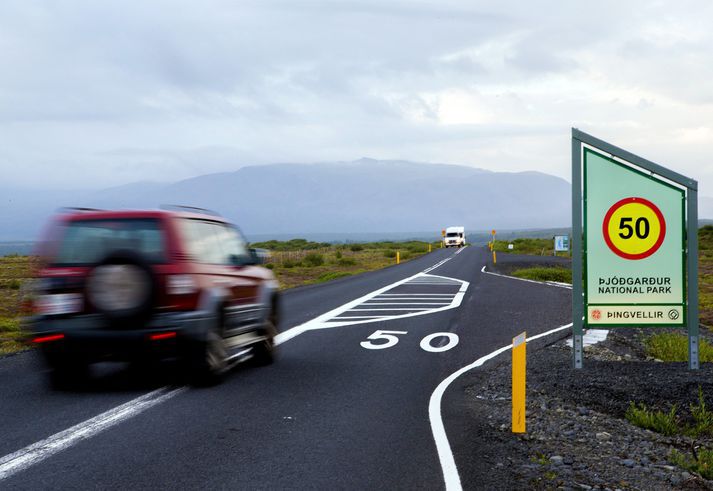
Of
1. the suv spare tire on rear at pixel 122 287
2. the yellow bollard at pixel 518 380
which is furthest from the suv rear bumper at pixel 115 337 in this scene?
the yellow bollard at pixel 518 380

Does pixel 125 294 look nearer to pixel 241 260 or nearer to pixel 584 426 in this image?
pixel 241 260

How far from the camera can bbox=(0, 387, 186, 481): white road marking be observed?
208 inches

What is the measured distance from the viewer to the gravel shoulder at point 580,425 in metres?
5.45

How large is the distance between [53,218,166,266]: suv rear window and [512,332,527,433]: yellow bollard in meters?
3.83

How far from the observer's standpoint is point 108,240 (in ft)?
25.0

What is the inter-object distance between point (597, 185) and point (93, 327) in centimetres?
680

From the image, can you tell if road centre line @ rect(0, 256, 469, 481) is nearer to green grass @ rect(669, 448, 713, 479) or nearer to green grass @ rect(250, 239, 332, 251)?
green grass @ rect(669, 448, 713, 479)

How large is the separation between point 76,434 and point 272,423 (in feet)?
5.74

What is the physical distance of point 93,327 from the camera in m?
7.50

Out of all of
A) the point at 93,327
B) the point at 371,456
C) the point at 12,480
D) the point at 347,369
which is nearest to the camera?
the point at 12,480

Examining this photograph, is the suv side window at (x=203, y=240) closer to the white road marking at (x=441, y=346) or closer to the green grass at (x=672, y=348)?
the white road marking at (x=441, y=346)

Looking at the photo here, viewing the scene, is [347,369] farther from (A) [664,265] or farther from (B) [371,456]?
(A) [664,265]

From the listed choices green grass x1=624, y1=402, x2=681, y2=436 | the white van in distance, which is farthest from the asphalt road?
the white van in distance

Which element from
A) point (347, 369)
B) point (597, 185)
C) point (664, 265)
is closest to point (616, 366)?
point (664, 265)
